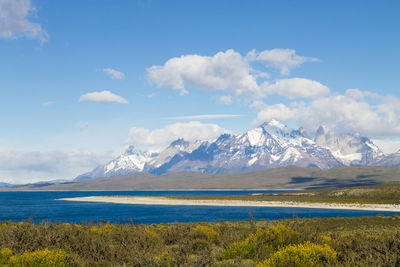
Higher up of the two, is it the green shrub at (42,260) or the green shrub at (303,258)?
the green shrub at (42,260)

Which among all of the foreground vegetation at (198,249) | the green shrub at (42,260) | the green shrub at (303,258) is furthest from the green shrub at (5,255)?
the green shrub at (303,258)

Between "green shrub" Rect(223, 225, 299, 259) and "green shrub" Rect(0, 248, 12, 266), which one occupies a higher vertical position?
"green shrub" Rect(0, 248, 12, 266)

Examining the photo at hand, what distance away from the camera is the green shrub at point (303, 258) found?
14.2 meters

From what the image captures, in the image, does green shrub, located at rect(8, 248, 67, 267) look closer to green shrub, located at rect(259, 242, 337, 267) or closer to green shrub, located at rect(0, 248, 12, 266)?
green shrub, located at rect(0, 248, 12, 266)

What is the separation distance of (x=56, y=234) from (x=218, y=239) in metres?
10.4

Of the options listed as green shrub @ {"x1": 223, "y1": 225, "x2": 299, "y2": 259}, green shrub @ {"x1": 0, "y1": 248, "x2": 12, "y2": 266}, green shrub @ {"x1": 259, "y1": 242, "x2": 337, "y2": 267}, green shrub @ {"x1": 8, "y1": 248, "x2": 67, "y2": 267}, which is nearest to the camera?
green shrub @ {"x1": 259, "y1": 242, "x2": 337, "y2": 267}

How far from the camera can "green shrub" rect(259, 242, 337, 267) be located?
14219mm

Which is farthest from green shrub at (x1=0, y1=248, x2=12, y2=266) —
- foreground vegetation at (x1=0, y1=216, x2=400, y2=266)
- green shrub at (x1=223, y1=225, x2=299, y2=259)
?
green shrub at (x1=223, y1=225, x2=299, y2=259)

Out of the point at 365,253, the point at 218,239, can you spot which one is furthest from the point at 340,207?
the point at 365,253

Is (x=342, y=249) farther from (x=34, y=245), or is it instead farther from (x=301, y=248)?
(x=34, y=245)

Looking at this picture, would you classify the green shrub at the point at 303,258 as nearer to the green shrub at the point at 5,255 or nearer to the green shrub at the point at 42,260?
the green shrub at the point at 42,260

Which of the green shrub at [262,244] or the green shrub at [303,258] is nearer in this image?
the green shrub at [303,258]

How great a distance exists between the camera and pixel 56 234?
1911 cm

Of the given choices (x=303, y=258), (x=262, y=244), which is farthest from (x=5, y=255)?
(x=303, y=258)
